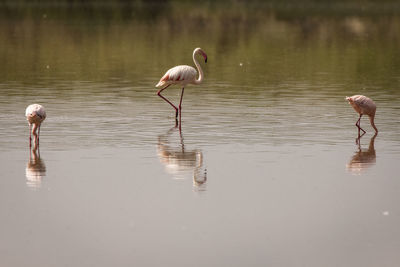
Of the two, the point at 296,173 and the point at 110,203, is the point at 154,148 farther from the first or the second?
the point at 110,203

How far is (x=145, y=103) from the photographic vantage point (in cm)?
2045

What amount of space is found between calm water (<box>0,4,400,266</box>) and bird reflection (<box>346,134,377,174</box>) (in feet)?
0.11

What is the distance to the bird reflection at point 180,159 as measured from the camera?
40.9ft

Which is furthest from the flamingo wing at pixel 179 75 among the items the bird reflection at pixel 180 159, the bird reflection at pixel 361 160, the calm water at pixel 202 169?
the bird reflection at pixel 361 160

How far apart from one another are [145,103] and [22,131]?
458 cm

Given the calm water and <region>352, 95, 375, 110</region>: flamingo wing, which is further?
<region>352, 95, 375, 110</region>: flamingo wing

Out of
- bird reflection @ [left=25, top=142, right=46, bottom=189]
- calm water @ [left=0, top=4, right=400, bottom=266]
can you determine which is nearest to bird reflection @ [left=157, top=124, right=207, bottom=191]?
calm water @ [left=0, top=4, right=400, bottom=266]

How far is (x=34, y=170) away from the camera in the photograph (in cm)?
1291

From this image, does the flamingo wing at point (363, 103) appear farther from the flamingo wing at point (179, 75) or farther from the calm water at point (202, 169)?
the flamingo wing at point (179, 75)

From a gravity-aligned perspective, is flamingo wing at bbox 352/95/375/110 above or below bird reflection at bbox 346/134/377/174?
above

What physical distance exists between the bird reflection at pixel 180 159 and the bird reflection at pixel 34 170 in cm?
179

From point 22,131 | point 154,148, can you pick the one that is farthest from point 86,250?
point 22,131

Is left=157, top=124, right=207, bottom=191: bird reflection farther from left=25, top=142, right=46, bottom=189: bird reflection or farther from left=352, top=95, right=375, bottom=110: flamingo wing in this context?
left=352, top=95, right=375, bottom=110: flamingo wing

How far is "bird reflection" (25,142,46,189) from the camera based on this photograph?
12.1m
